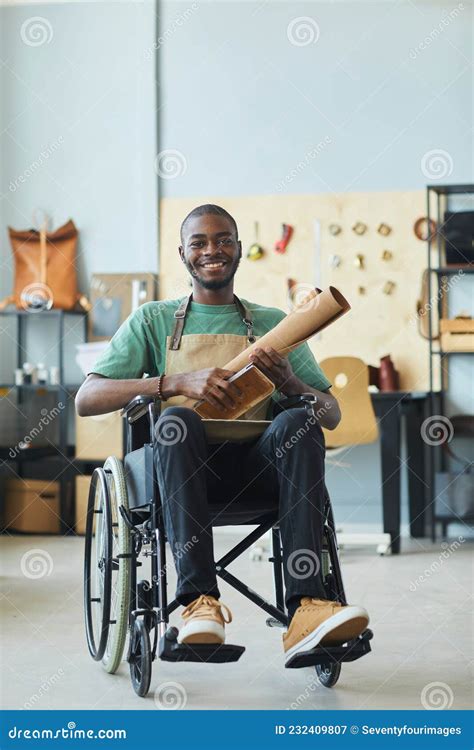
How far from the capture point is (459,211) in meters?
5.85

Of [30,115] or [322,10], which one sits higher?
[322,10]

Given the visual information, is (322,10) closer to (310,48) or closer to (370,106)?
(310,48)

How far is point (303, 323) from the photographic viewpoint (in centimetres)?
257

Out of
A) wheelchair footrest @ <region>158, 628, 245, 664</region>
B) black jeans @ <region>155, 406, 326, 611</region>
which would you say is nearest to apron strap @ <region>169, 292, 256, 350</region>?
black jeans @ <region>155, 406, 326, 611</region>

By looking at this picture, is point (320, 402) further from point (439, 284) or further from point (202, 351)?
point (439, 284)

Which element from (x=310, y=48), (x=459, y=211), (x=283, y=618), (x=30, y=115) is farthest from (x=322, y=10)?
(x=283, y=618)

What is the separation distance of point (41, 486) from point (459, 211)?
2.69 meters

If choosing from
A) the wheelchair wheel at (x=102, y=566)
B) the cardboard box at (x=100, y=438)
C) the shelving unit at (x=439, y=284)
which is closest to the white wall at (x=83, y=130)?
the cardboard box at (x=100, y=438)

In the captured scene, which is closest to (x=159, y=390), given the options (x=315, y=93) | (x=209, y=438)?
(x=209, y=438)

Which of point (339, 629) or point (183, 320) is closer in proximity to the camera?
point (339, 629)

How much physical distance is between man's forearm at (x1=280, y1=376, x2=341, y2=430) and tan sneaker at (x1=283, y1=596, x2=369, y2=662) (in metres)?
0.55

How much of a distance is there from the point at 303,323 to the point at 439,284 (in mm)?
3484

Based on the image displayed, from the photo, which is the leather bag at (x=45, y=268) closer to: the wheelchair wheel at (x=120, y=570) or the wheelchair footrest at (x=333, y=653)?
the wheelchair wheel at (x=120, y=570)
